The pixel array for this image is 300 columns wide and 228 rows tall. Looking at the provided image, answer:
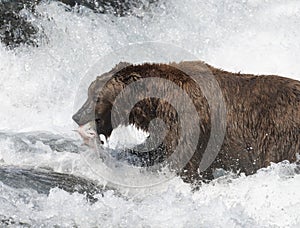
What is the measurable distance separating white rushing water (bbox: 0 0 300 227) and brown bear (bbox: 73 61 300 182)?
18 cm

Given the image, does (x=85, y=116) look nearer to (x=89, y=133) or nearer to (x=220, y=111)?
(x=89, y=133)

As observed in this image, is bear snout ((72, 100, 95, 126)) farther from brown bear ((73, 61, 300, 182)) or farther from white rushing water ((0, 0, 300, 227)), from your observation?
white rushing water ((0, 0, 300, 227))

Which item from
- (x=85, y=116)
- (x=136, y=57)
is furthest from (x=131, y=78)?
(x=136, y=57)

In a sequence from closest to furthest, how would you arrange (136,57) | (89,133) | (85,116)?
1. (85,116)
2. (89,133)
3. (136,57)

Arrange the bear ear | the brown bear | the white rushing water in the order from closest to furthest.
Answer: the white rushing water, the brown bear, the bear ear

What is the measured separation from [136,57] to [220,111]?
13.7ft

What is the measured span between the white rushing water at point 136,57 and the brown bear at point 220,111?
180 mm

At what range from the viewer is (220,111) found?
6883 millimetres

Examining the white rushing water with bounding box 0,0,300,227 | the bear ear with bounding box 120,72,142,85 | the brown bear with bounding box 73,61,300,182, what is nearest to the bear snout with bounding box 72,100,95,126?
the brown bear with bounding box 73,61,300,182

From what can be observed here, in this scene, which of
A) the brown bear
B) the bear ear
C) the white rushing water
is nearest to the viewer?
the white rushing water

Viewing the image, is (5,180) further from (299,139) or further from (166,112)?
(299,139)

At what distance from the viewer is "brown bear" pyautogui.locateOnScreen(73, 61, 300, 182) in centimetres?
678

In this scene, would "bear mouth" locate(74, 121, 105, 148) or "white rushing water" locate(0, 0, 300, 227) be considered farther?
"bear mouth" locate(74, 121, 105, 148)

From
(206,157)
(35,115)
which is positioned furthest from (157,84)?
(35,115)
